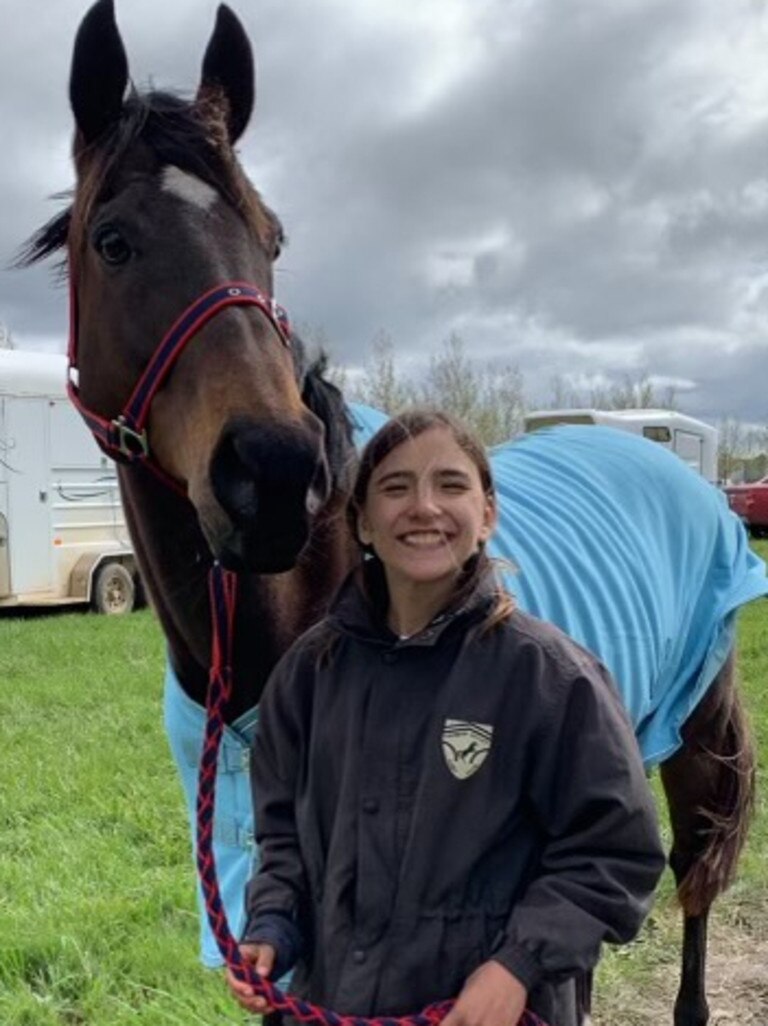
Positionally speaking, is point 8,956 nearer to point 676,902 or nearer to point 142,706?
point 676,902

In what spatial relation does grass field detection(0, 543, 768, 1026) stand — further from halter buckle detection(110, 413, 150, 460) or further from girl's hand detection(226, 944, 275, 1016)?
halter buckle detection(110, 413, 150, 460)

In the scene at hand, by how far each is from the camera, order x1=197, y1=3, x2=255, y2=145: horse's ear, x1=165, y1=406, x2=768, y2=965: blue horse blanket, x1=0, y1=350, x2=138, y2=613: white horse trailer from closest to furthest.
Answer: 1. x1=197, y1=3, x2=255, y2=145: horse's ear
2. x1=165, y1=406, x2=768, y2=965: blue horse blanket
3. x1=0, y1=350, x2=138, y2=613: white horse trailer

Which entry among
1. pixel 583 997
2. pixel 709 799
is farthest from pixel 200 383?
pixel 709 799

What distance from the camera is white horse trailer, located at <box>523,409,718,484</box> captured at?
1852 cm

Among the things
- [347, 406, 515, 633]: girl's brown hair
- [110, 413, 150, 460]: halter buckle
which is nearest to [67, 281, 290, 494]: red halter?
[110, 413, 150, 460]: halter buckle

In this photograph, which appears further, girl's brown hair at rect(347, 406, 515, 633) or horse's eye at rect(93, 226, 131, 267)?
horse's eye at rect(93, 226, 131, 267)

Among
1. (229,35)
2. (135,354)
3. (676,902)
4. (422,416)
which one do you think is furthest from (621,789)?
(676,902)

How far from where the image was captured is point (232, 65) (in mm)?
2152

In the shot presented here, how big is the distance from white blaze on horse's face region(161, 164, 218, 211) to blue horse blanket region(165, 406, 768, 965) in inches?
21.7

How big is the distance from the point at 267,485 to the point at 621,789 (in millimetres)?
624

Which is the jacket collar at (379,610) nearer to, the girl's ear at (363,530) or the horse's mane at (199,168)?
the girl's ear at (363,530)

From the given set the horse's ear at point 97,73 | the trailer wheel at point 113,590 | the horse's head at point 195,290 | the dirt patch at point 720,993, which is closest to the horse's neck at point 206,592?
the horse's head at point 195,290

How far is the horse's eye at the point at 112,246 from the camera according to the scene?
71.8 inches

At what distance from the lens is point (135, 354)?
5.91ft
